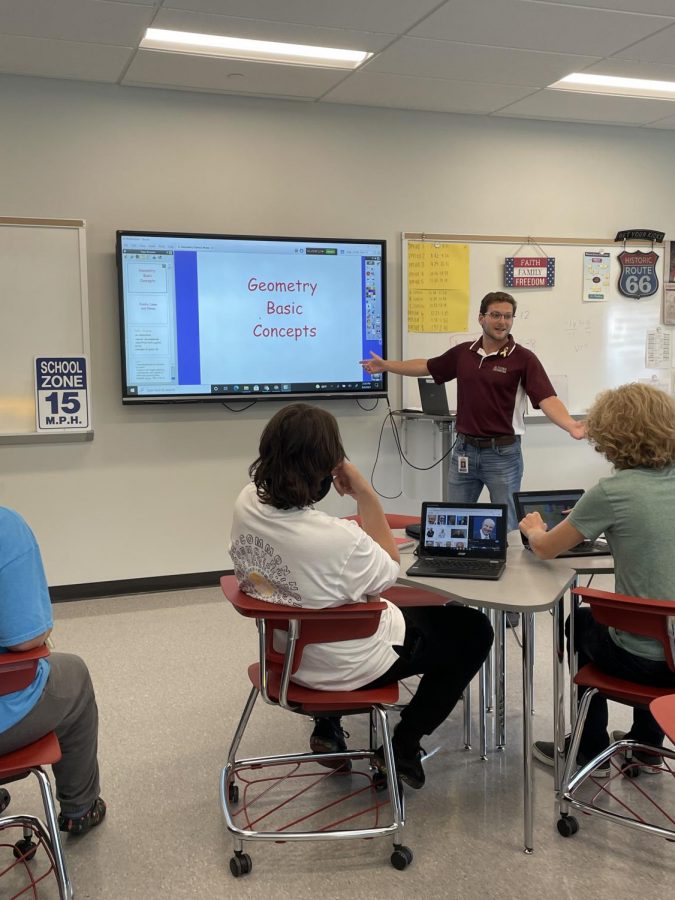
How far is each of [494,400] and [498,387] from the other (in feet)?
0.21

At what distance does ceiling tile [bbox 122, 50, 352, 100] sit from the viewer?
397 cm

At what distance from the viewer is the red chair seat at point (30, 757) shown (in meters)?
1.78

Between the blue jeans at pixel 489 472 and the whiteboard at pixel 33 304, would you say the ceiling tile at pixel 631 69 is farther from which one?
the whiteboard at pixel 33 304

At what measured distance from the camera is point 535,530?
2418 millimetres

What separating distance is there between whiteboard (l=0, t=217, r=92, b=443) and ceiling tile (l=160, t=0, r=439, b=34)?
1.37 metres

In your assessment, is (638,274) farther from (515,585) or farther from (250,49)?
(515,585)

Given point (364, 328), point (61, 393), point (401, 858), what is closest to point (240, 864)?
point (401, 858)

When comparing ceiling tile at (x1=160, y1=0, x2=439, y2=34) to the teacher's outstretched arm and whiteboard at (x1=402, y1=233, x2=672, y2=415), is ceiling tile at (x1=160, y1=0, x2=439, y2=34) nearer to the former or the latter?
whiteboard at (x1=402, y1=233, x2=672, y2=415)

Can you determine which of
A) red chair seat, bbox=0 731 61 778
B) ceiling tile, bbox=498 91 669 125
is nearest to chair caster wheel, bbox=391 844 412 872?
red chair seat, bbox=0 731 61 778

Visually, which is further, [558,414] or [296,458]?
[558,414]

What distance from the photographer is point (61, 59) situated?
392 centimetres

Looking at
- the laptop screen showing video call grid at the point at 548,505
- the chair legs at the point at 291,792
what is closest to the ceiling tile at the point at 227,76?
the laptop screen showing video call grid at the point at 548,505

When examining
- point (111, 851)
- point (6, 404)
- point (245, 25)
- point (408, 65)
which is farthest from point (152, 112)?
point (111, 851)

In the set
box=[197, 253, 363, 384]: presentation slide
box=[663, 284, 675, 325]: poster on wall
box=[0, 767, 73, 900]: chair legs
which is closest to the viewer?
box=[0, 767, 73, 900]: chair legs
